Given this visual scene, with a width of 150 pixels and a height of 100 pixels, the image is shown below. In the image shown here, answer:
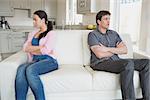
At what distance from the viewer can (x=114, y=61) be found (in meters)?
2.26

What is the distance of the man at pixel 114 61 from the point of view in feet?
6.80

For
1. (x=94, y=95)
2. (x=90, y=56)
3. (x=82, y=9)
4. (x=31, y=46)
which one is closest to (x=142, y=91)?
(x=94, y=95)

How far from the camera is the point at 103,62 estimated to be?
7.56 feet

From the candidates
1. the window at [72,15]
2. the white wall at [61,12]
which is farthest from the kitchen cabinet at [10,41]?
the window at [72,15]

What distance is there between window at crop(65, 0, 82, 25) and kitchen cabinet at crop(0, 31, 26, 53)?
1432 mm

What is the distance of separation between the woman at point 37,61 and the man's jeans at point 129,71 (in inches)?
22.5

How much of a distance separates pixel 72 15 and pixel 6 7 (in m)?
1.94

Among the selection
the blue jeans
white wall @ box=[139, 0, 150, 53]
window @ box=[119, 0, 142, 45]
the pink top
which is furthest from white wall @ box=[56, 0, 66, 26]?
the blue jeans

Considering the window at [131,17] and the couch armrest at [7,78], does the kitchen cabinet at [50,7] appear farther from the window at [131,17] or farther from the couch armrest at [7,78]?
the couch armrest at [7,78]

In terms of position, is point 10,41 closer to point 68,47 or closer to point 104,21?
point 68,47

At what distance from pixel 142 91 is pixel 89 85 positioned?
57cm

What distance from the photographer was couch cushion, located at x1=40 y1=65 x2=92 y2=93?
6.76ft

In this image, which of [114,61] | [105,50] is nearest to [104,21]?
[105,50]

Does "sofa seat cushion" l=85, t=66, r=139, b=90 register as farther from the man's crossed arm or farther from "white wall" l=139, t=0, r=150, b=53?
"white wall" l=139, t=0, r=150, b=53
